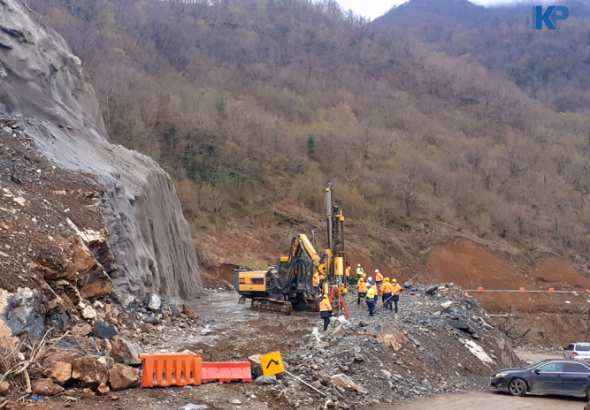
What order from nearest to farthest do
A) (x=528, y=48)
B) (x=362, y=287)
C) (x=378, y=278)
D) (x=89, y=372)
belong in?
1. (x=89, y=372)
2. (x=362, y=287)
3. (x=378, y=278)
4. (x=528, y=48)

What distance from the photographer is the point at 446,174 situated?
63531 millimetres

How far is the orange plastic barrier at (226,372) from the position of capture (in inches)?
395

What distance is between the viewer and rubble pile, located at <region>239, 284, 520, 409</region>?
10555 millimetres

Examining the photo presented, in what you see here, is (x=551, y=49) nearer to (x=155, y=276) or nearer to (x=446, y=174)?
(x=446, y=174)

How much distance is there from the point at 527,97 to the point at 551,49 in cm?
3312

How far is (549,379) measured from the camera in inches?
484

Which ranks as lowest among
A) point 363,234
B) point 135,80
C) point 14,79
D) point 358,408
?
point 363,234

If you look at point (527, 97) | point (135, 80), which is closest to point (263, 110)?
point (135, 80)

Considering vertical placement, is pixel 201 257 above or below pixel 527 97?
below

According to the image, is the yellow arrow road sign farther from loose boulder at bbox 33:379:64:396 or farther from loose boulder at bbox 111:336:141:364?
loose boulder at bbox 33:379:64:396

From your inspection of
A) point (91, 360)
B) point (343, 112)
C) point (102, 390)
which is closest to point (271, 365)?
point (102, 390)

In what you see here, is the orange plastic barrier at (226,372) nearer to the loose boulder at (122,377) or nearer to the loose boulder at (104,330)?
the loose boulder at (122,377)

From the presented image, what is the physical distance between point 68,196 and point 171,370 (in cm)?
821

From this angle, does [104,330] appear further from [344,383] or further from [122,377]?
[344,383]
